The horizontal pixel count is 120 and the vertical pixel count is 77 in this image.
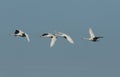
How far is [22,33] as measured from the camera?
9906cm

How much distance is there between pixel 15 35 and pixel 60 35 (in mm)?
11271

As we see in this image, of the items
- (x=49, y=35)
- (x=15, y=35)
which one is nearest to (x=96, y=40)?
(x=49, y=35)

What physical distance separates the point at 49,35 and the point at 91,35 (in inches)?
419

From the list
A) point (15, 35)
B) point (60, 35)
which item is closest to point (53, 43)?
point (60, 35)

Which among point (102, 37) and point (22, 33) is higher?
point (22, 33)

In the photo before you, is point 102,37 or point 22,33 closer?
point 102,37

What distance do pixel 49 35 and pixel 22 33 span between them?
23.6 ft

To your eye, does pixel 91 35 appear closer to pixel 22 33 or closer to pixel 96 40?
pixel 96 40

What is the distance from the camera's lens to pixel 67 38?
99.7 metres

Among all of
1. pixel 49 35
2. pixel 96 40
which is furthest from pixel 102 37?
pixel 49 35

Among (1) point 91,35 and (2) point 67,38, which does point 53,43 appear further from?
(1) point 91,35

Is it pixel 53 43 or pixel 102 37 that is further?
pixel 53 43

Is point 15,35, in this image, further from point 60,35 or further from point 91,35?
point 91,35

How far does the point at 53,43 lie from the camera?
318ft
